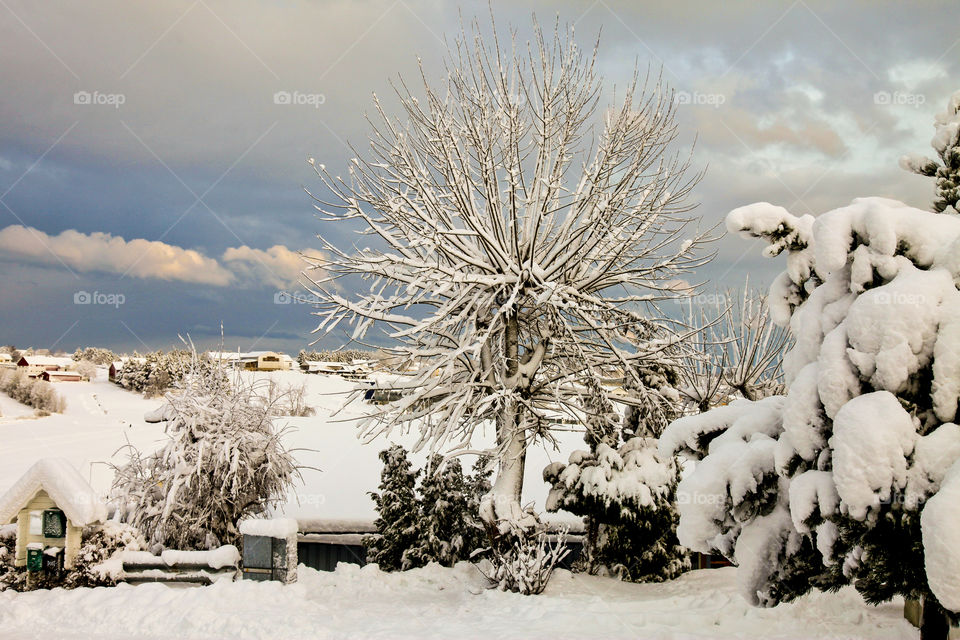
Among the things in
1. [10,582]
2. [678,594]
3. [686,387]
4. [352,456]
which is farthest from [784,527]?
[352,456]

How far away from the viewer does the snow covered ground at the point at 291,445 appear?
1384cm

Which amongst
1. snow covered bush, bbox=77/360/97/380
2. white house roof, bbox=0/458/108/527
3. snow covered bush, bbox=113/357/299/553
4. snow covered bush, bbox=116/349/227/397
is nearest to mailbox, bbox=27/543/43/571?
white house roof, bbox=0/458/108/527

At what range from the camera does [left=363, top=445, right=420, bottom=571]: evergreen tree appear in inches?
437

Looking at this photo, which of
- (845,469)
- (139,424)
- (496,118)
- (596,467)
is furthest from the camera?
(139,424)

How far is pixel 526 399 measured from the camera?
10680 mm

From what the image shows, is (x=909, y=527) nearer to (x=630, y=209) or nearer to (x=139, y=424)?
(x=630, y=209)

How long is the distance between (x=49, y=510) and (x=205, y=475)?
7.51 feet

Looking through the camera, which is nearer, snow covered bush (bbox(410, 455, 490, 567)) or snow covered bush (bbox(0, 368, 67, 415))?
snow covered bush (bbox(410, 455, 490, 567))

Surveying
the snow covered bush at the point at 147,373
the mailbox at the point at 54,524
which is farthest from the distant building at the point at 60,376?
the mailbox at the point at 54,524

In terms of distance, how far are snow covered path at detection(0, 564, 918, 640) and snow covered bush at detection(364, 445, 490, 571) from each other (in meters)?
1.37

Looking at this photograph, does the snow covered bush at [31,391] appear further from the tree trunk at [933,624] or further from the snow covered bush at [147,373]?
the tree trunk at [933,624]

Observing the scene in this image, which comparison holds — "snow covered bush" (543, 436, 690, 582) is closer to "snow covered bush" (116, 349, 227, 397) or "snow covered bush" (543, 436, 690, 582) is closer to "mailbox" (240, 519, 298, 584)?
"mailbox" (240, 519, 298, 584)

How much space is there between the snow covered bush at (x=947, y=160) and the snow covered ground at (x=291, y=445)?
25.0 feet

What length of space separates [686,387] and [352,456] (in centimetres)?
930
